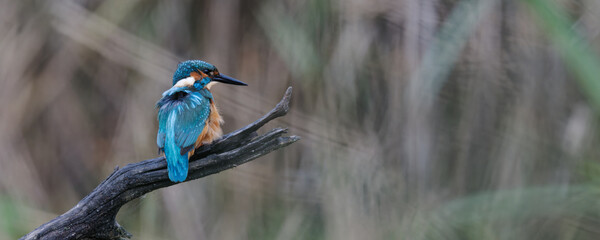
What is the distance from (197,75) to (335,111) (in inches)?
16.8

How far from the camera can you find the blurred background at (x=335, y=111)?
1384 millimetres

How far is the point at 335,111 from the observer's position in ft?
4.89

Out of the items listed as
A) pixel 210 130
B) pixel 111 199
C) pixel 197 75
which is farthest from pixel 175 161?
pixel 197 75

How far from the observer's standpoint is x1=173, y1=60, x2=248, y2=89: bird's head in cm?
116

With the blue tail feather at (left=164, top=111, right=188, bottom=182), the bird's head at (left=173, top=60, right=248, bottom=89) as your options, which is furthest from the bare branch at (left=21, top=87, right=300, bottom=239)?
the bird's head at (left=173, top=60, right=248, bottom=89)

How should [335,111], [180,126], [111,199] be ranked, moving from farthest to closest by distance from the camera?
[335,111] < [180,126] < [111,199]

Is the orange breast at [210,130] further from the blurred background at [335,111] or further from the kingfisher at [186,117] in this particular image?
the blurred background at [335,111]

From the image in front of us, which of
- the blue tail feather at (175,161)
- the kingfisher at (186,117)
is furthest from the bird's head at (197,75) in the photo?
the blue tail feather at (175,161)

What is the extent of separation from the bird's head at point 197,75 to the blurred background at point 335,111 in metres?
0.27

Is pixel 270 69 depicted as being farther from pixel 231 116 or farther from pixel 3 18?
pixel 3 18

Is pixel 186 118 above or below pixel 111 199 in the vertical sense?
above

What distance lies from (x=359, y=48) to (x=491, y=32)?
0.30m

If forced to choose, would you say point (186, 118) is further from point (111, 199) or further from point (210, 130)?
point (111, 199)

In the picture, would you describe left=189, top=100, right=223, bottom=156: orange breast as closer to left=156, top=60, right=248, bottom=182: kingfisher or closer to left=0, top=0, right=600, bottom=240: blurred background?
left=156, top=60, right=248, bottom=182: kingfisher
